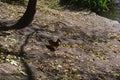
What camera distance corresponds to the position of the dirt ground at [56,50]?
25.3 feet

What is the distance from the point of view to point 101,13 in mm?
18734

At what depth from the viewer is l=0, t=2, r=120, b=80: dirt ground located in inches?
304

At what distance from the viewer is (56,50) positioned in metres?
9.34

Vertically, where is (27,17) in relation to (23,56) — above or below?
above

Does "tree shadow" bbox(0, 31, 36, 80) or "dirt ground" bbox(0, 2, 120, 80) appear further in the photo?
"dirt ground" bbox(0, 2, 120, 80)

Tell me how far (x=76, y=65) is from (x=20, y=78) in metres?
2.19

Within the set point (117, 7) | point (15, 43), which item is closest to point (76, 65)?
point (15, 43)

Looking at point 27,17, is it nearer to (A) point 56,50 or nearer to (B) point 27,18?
(B) point 27,18

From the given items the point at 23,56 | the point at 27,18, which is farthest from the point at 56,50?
the point at 27,18

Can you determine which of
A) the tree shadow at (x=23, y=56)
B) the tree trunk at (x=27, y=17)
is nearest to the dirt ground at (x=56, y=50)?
the tree shadow at (x=23, y=56)

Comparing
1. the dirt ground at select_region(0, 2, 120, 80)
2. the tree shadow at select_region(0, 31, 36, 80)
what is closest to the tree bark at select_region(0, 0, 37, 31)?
the dirt ground at select_region(0, 2, 120, 80)

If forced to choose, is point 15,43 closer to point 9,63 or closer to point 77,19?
point 9,63

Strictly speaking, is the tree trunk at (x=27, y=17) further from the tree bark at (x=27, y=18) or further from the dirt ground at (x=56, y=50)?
the dirt ground at (x=56, y=50)

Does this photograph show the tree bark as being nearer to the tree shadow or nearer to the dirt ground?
the dirt ground
